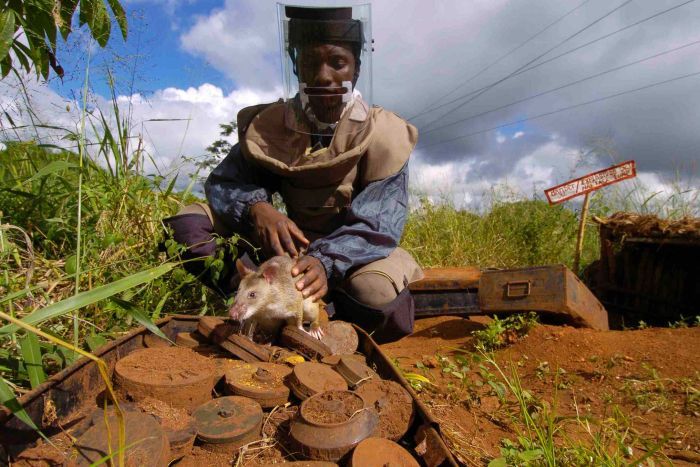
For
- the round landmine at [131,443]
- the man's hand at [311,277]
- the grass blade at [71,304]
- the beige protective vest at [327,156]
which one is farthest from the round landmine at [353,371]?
the beige protective vest at [327,156]

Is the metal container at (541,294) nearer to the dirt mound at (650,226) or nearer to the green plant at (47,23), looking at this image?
the dirt mound at (650,226)

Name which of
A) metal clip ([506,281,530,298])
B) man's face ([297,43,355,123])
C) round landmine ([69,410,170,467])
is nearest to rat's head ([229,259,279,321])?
round landmine ([69,410,170,467])

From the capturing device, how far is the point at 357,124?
3246 millimetres

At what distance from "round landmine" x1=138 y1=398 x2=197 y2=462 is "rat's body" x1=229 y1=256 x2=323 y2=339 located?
31.3 inches

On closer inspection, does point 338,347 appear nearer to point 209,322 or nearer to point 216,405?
point 209,322

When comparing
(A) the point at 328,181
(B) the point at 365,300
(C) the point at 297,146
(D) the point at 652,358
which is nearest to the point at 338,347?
(B) the point at 365,300

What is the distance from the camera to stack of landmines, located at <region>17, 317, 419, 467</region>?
53.6 inches

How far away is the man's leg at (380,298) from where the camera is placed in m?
3.01

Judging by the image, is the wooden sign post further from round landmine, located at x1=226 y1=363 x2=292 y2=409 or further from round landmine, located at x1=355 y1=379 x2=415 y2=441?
round landmine, located at x1=226 y1=363 x2=292 y2=409

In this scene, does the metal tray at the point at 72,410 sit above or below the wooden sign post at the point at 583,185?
below

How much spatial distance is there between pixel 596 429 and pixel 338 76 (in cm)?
269

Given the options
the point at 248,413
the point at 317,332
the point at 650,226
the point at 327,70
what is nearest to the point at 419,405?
the point at 248,413

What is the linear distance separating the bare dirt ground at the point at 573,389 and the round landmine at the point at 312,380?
509 millimetres

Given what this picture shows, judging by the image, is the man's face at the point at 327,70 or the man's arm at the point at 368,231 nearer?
the man's arm at the point at 368,231
